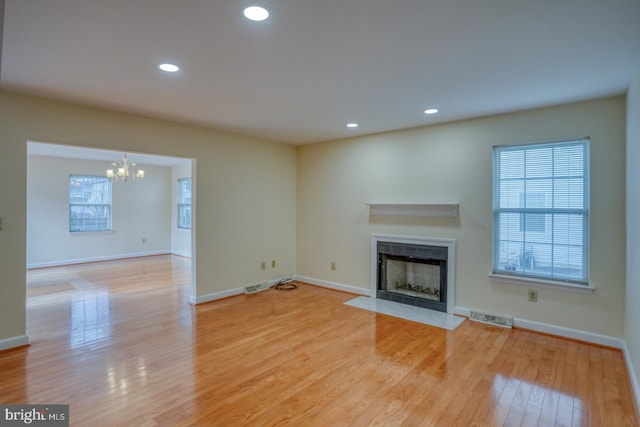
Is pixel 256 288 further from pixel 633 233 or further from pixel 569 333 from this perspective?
pixel 633 233

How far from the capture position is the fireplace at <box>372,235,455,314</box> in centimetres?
431

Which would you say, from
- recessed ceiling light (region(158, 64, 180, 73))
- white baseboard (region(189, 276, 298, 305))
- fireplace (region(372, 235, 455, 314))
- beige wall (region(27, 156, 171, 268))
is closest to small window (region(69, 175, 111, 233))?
beige wall (region(27, 156, 171, 268))

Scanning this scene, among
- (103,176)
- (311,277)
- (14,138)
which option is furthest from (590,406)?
(103,176)

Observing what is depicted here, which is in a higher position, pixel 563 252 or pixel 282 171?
pixel 282 171

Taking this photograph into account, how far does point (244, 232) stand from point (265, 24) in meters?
3.63

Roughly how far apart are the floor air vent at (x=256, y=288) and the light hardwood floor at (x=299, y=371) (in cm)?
76

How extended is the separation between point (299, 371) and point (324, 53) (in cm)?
248

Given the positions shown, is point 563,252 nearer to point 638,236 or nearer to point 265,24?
point 638,236

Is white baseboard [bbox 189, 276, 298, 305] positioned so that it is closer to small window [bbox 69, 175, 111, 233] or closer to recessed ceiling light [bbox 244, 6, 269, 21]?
recessed ceiling light [bbox 244, 6, 269, 21]

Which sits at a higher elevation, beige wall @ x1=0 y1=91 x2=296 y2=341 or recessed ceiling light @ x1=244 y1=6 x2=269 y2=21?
recessed ceiling light @ x1=244 y1=6 x2=269 y2=21

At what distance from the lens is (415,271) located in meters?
4.74

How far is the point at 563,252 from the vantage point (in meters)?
3.54

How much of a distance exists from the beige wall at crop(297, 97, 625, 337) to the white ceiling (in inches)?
12.4

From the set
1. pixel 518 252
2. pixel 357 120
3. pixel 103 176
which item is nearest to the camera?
pixel 518 252
